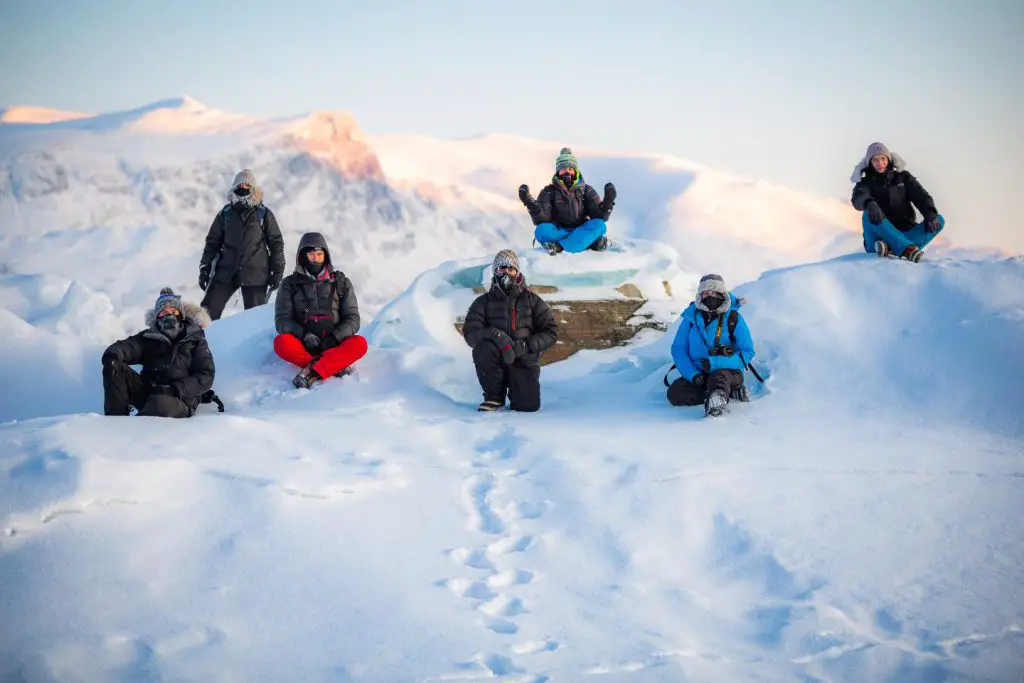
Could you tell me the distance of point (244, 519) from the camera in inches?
153

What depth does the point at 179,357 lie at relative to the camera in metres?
5.92

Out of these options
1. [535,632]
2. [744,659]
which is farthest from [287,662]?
[744,659]

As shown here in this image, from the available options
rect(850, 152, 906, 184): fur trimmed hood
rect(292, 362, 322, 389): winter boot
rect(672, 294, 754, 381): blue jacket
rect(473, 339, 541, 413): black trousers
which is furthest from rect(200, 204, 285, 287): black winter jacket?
rect(850, 152, 906, 184): fur trimmed hood

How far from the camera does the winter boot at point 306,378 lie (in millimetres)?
6750

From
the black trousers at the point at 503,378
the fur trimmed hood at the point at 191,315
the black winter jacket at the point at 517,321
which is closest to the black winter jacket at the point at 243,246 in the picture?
the fur trimmed hood at the point at 191,315

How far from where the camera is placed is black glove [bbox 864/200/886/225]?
282 inches

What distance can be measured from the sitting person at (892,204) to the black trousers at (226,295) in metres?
5.66

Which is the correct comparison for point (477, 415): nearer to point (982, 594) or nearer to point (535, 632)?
point (535, 632)

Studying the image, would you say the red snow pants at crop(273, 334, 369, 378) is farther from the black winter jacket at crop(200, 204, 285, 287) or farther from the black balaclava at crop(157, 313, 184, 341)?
the black winter jacket at crop(200, 204, 285, 287)

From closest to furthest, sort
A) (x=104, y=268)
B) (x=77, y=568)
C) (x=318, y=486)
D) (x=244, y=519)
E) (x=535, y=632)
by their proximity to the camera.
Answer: (x=535, y=632)
(x=77, y=568)
(x=244, y=519)
(x=318, y=486)
(x=104, y=268)

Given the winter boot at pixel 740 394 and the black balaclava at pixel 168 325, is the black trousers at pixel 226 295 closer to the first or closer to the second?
the black balaclava at pixel 168 325

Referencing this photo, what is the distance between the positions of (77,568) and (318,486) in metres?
1.18

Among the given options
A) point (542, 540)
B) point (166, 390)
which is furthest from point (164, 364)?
point (542, 540)

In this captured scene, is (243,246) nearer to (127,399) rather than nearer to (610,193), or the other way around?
(127,399)
